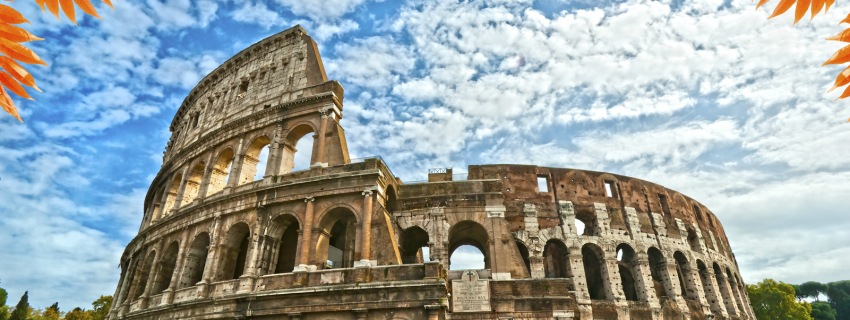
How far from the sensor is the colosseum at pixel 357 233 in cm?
1473

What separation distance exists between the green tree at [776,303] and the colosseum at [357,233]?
33.1 feet

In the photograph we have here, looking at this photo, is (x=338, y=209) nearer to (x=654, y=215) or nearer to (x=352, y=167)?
(x=352, y=167)

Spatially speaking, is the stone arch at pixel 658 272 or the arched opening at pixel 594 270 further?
the stone arch at pixel 658 272

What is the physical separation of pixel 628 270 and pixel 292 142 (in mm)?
16804

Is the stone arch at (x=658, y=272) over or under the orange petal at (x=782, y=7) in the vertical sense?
over

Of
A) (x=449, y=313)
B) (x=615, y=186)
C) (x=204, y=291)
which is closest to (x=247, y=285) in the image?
(x=204, y=291)

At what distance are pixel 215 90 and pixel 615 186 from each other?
2169cm

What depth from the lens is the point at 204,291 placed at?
15.9 metres

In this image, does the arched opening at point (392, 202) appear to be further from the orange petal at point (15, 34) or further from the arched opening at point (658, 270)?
the orange petal at point (15, 34)

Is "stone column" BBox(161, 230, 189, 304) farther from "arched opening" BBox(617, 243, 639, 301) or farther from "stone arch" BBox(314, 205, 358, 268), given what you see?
"arched opening" BBox(617, 243, 639, 301)

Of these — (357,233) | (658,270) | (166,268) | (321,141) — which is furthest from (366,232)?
(658,270)

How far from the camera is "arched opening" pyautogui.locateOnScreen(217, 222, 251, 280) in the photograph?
1675 cm

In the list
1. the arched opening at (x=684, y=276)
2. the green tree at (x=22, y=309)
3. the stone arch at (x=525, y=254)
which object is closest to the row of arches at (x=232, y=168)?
the stone arch at (x=525, y=254)

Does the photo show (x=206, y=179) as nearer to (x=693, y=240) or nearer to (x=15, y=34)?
(x=15, y=34)
